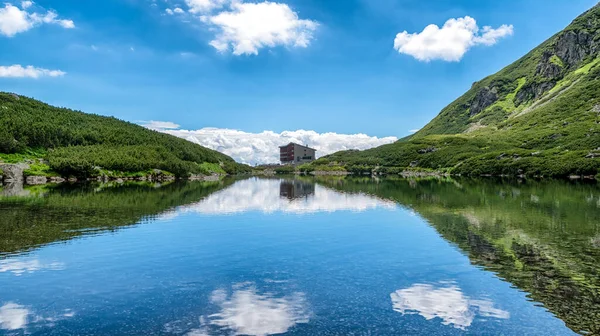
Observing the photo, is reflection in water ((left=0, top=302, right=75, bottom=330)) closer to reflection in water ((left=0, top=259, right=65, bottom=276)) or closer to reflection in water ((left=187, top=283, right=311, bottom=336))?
reflection in water ((left=187, top=283, right=311, bottom=336))

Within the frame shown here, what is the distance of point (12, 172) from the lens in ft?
382

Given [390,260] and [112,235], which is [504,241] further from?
[112,235]

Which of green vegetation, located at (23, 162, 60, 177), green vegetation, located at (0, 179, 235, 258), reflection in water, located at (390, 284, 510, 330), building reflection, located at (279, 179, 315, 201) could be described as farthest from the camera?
green vegetation, located at (23, 162, 60, 177)

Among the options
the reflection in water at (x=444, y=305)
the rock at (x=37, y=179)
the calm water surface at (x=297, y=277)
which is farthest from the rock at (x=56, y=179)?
the reflection in water at (x=444, y=305)

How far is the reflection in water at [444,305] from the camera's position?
15.8 metres

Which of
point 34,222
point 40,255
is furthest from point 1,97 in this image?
point 40,255

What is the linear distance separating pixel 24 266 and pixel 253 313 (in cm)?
1516

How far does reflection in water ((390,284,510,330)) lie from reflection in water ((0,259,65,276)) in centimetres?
1856

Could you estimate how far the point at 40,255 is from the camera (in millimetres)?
25469

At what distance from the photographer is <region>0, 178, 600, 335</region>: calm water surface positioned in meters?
15.1

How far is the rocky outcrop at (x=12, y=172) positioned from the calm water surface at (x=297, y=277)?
89519 mm

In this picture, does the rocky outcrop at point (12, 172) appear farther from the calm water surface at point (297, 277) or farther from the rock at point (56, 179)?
the calm water surface at point (297, 277)

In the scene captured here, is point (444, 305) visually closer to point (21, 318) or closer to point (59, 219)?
point (21, 318)

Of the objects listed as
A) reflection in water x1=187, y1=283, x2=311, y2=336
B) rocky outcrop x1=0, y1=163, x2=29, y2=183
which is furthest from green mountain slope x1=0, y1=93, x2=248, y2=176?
reflection in water x1=187, y1=283, x2=311, y2=336
